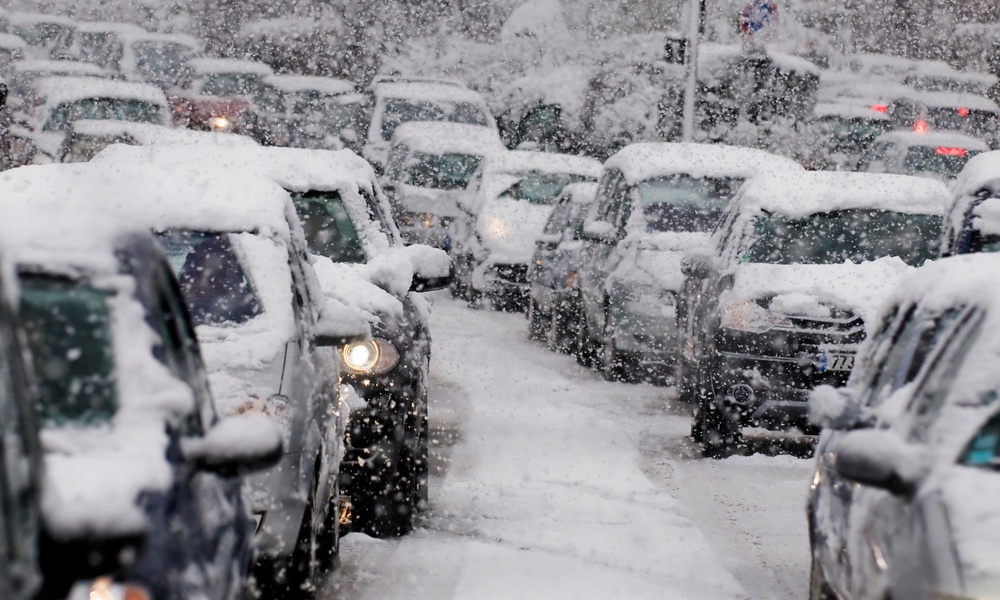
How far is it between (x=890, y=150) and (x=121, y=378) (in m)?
19.8

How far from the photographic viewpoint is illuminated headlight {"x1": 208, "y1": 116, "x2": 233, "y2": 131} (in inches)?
1087

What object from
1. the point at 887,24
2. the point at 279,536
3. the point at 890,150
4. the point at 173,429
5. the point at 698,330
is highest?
the point at 173,429

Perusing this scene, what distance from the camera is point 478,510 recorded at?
8711 millimetres

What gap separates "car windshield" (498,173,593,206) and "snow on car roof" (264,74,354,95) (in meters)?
12.6

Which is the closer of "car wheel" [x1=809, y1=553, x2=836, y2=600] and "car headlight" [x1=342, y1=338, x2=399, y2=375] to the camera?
"car wheel" [x1=809, y1=553, x2=836, y2=600]

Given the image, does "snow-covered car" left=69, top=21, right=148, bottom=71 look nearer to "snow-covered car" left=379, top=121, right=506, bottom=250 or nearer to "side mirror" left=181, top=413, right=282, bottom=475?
"snow-covered car" left=379, top=121, right=506, bottom=250

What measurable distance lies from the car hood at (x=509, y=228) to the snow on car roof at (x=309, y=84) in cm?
1319

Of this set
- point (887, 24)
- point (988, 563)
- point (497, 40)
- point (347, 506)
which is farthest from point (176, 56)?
point (988, 563)

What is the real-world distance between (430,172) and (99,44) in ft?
54.4

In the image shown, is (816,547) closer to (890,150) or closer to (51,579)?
(51,579)

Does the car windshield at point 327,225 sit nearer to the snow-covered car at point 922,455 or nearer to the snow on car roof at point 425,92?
the snow-covered car at point 922,455

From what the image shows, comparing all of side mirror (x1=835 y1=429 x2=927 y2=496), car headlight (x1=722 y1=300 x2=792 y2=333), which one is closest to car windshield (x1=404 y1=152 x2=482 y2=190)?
car headlight (x1=722 y1=300 x2=792 y2=333)

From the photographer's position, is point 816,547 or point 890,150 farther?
point 890,150

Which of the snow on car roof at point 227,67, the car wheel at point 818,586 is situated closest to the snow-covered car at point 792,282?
the car wheel at point 818,586
